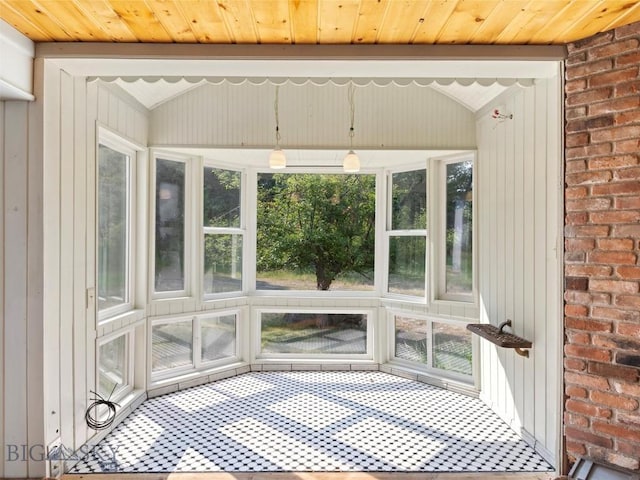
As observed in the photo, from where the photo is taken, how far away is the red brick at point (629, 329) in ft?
5.87

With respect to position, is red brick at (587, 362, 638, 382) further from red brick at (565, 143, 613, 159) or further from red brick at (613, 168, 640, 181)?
red brick at (565, 143, 613, 159)

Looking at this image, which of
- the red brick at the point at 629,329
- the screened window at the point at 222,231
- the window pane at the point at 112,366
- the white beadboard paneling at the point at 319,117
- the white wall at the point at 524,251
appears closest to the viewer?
the red brick at the point at 629,329

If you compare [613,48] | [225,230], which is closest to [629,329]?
[613,48]

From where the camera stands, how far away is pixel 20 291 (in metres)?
1.99

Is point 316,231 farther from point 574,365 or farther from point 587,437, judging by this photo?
point 587,437

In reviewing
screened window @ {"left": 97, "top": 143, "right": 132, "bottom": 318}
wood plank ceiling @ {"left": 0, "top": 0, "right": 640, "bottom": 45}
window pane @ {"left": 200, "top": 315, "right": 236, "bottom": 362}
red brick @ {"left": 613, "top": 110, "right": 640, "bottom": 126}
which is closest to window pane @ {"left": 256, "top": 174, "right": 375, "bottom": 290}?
window pane @ {"left": 200, "top": 315, "right": 236, "bottom": 362}

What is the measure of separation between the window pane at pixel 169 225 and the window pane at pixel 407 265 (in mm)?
2163

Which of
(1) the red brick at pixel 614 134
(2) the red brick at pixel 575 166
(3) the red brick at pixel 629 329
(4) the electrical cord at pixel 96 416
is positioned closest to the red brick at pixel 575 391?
(3) the red brick at pixel 629 329

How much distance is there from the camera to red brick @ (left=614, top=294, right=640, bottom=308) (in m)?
1.79

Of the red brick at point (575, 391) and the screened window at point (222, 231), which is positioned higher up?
the screened window at point (222, 231)

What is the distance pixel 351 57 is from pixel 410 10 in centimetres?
39

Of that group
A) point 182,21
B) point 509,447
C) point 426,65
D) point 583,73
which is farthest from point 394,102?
point 509,447

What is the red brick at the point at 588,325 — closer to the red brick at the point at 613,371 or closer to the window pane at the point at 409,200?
the red brick at the point at 613,371

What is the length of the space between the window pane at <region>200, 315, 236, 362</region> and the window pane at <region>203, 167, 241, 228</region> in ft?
3.23
